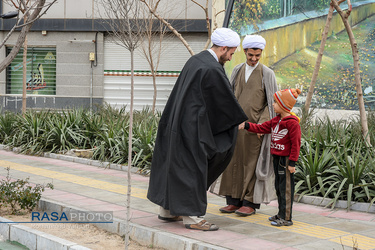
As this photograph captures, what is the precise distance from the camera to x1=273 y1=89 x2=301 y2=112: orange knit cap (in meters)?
5.71

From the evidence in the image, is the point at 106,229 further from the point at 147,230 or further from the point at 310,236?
the point at 310,236

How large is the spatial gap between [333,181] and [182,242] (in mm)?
3275

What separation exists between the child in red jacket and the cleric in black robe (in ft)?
1.50

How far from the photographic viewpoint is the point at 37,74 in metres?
24.8

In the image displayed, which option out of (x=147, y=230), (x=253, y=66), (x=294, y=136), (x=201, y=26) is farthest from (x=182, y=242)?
(x=201, y=26)

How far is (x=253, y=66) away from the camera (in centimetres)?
634

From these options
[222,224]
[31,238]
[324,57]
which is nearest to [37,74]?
[324,57]

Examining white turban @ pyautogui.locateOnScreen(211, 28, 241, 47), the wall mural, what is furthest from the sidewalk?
the wall mural

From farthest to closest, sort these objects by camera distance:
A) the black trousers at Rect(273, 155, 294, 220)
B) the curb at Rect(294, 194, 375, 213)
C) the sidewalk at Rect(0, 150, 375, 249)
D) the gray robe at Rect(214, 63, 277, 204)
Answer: the curb at Rect(294, 194, 375, 213), the gray robe at Rect(214, 63, 277, 204), the black trousers at Rect(273, 155, 294, 220), the sidewalk at Rect(0, 150, 375, 249)

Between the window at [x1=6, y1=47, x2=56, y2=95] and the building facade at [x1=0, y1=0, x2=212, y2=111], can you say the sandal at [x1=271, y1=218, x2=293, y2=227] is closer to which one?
the building facade at [x1=0, y1=0, x2=212, y2=111]

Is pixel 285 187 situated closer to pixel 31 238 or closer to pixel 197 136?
pixel 197 136

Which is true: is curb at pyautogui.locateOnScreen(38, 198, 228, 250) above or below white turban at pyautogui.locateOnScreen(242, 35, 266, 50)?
below

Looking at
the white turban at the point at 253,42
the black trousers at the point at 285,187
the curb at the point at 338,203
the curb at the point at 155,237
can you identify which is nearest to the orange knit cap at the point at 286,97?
the black trousers at the point at 285,187

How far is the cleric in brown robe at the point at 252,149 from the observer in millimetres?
6133
